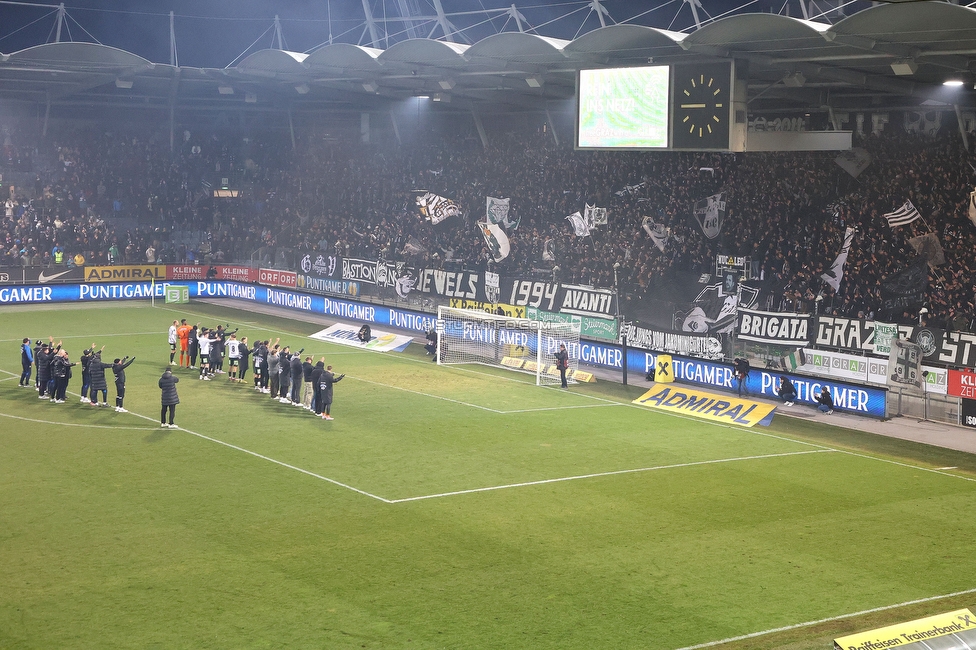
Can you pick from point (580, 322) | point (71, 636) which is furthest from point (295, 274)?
point (71, 636)

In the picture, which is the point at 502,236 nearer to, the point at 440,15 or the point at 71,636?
the point at 440,15

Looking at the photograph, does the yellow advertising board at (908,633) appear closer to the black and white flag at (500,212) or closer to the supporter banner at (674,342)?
the supporter banner at (674,342)

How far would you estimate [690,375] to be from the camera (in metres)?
34.1

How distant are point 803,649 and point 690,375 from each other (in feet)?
66.6

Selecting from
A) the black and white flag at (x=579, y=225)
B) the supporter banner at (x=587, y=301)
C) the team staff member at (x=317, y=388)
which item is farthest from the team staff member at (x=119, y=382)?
the black and white flag at (x=579, y=225)

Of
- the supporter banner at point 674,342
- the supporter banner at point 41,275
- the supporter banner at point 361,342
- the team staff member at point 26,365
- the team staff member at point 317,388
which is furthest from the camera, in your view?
the supporter banner at point 41,275

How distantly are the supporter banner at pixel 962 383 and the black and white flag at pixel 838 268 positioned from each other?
7990mm

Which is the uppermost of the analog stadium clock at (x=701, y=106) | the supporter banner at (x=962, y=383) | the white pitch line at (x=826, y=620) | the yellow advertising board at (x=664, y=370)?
the analog stadium clock at (x=701, y=106)

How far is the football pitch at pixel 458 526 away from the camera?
1484cm

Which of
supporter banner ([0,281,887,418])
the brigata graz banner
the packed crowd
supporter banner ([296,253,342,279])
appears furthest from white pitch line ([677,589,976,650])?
supporter banner ([296,253,342,279])

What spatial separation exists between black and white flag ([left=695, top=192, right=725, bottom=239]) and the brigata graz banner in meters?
8.95

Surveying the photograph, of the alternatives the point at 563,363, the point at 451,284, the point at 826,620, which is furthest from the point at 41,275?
the point at 826,620

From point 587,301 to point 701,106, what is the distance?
11.6 metres

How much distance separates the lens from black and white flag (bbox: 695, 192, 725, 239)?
41.3m
